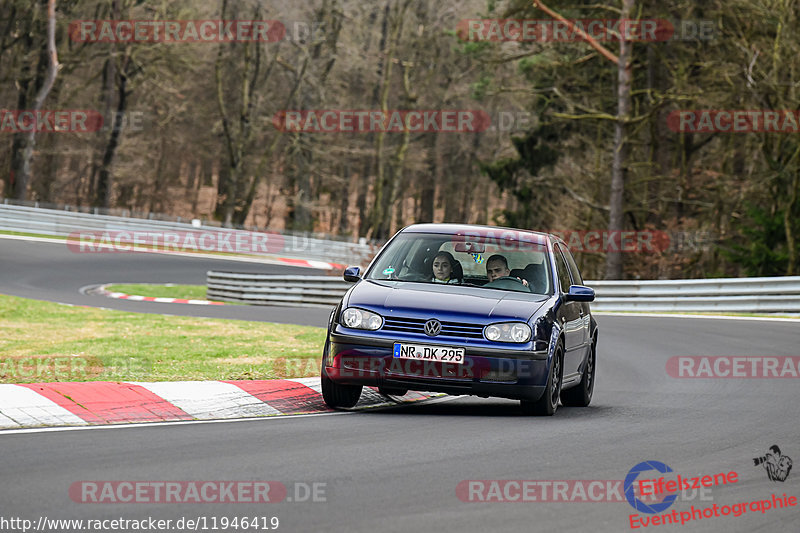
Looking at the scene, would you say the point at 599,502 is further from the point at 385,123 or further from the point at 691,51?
the point at 385,123

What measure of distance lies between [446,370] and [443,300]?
2.11 feet

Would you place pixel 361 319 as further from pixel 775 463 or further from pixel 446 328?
pixel 775 463

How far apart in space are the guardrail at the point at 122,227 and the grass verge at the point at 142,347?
795 inches

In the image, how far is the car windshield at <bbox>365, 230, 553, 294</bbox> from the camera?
34.1 ft

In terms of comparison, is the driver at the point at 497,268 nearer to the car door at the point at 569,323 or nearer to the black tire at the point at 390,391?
the car door at the point at 569,323

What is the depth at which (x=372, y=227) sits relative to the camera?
6159 centimetres

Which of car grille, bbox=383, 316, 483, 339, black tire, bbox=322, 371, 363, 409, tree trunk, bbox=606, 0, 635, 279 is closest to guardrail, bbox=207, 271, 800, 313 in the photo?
tree trunk, bbox=606, 0, 635, 279

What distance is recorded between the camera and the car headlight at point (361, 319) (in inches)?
371

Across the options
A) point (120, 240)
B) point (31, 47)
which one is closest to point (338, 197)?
point (31, 47)

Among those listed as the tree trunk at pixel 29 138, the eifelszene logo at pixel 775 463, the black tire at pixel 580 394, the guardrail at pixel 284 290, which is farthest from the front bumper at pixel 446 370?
the tree trunk at pixel 29 138

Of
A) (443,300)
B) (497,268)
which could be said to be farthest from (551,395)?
(497,268)

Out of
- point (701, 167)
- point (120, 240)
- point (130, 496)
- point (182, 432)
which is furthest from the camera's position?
point (120, 240)

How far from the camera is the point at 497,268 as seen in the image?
34.6 ft

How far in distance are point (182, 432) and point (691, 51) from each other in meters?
30.4
